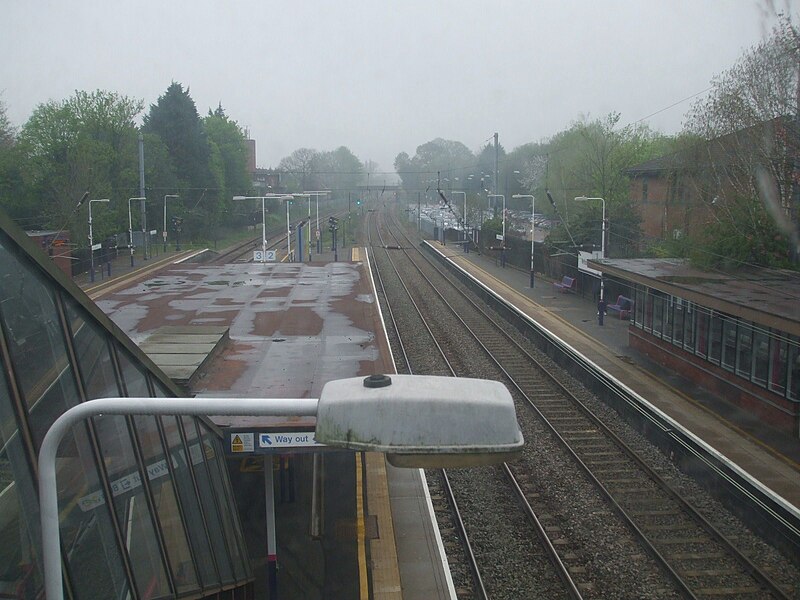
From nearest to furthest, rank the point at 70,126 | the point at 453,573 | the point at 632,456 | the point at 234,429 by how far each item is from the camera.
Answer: the point at 234,429, the point at 453,573, the point at 632,456, the point at 70,126

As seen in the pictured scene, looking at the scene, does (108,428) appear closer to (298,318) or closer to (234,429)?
(234,429)

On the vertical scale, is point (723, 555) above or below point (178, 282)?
below

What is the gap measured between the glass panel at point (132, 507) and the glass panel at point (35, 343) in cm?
33

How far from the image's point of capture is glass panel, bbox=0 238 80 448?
291cm

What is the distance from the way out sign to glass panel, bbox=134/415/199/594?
289 cm

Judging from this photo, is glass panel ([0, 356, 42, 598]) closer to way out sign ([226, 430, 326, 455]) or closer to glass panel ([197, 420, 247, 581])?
glass panel ([197, 420, 247, 581])

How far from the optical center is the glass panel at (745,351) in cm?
1253

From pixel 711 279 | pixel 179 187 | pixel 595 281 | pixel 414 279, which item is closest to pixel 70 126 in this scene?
pixel 179 187

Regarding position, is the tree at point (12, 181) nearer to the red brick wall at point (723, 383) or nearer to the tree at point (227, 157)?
the tree at point (227, 157)

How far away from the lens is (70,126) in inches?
1463

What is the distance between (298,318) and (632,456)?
7.09m

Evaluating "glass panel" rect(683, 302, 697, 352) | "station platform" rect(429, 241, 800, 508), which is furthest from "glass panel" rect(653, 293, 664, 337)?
"glass panel" rect(683, 302, 697, 352)

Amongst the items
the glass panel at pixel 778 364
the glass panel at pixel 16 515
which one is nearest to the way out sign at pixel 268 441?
the glass panel at pixel 16 515

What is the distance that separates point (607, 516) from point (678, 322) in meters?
7.32
